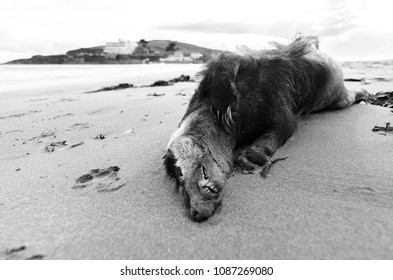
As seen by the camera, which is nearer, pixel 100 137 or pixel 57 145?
pixel 57 145

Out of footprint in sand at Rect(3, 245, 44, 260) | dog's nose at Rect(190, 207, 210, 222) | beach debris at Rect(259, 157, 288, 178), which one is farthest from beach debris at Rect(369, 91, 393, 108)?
footprint in sand at Rect(3, 245, 44, 260)

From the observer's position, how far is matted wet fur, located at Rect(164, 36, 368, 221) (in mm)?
1729

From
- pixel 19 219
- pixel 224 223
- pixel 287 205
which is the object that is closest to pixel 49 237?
pixel 19 219

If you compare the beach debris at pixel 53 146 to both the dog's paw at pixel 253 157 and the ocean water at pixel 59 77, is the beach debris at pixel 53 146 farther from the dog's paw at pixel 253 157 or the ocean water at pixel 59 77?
the ocean water at pixel 59 77

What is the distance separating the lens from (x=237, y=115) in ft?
7.27

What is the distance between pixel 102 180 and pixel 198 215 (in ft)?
2.97

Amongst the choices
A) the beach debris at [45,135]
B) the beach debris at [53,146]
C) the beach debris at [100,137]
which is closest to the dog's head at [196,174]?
the beach debris at [100,137]

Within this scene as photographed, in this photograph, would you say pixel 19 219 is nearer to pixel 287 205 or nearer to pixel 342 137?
pixel 287 205

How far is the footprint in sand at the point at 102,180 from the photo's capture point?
6.54 feet

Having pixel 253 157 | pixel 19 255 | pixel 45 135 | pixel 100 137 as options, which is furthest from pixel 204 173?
pixel 45 135

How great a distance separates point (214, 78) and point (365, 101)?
8.93ft

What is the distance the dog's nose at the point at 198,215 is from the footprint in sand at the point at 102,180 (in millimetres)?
651

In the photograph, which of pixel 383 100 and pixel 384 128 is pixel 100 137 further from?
pixel 383 100

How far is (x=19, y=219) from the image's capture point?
1.64 m
